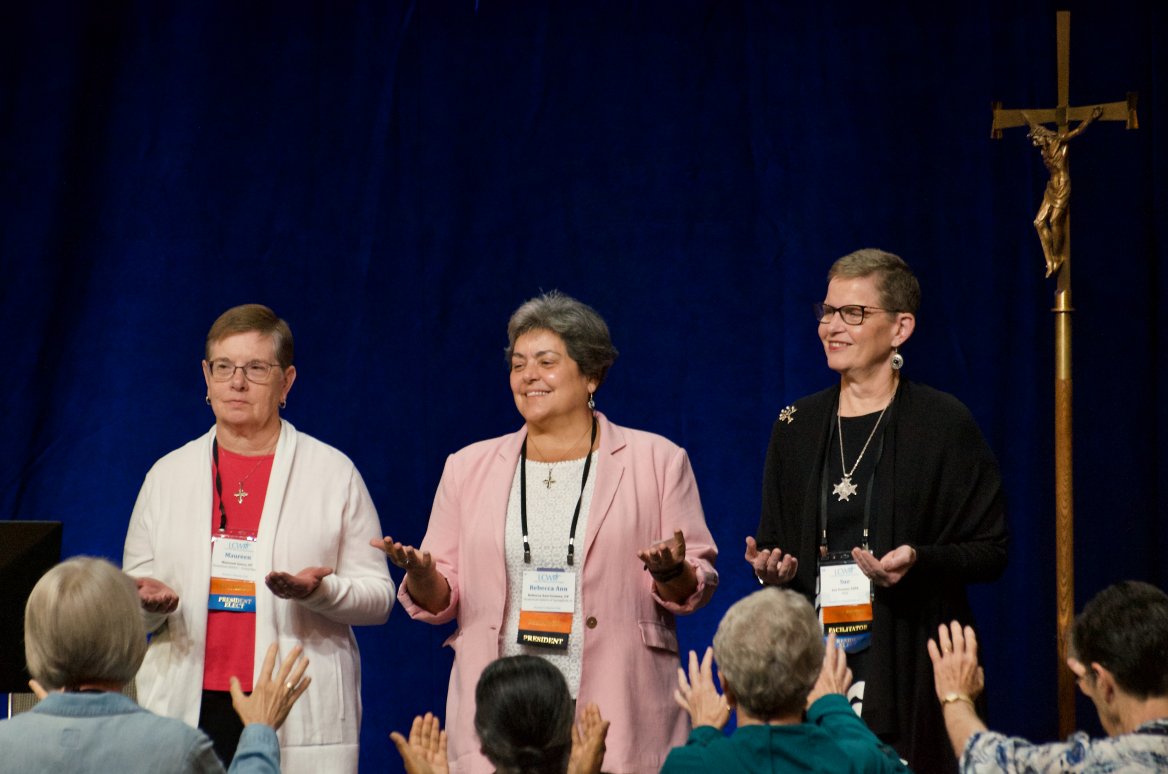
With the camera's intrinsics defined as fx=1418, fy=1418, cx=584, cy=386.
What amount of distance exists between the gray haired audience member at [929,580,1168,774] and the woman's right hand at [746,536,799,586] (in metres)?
0.89

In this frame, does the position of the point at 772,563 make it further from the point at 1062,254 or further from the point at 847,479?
the point at 1062,254

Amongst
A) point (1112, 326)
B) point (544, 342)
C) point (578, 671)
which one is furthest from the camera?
point (1112, 326)

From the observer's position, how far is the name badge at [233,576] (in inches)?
147

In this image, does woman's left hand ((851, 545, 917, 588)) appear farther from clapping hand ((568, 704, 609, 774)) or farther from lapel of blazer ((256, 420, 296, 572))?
lapel of blazer ((256, 420, 296, 572))

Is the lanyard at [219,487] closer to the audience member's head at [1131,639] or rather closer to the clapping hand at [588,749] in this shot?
the clapping hand at [588,749]

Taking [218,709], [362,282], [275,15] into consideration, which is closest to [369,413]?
[362,282]

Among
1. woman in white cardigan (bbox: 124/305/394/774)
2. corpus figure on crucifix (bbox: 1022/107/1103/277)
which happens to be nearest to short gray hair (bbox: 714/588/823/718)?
woman in white cardigan (bbox: 124/305/394/774)

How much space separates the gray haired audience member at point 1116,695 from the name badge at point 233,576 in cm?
193

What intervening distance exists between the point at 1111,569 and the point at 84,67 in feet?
14.0

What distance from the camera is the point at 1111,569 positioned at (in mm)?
4934

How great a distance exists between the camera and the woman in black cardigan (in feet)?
11.7

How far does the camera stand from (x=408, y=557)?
352cm

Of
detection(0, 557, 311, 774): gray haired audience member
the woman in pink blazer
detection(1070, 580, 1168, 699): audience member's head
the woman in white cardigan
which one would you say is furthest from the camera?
the woman in white cardigan

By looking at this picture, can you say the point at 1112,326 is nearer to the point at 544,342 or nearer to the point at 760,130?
the point at 760,130
